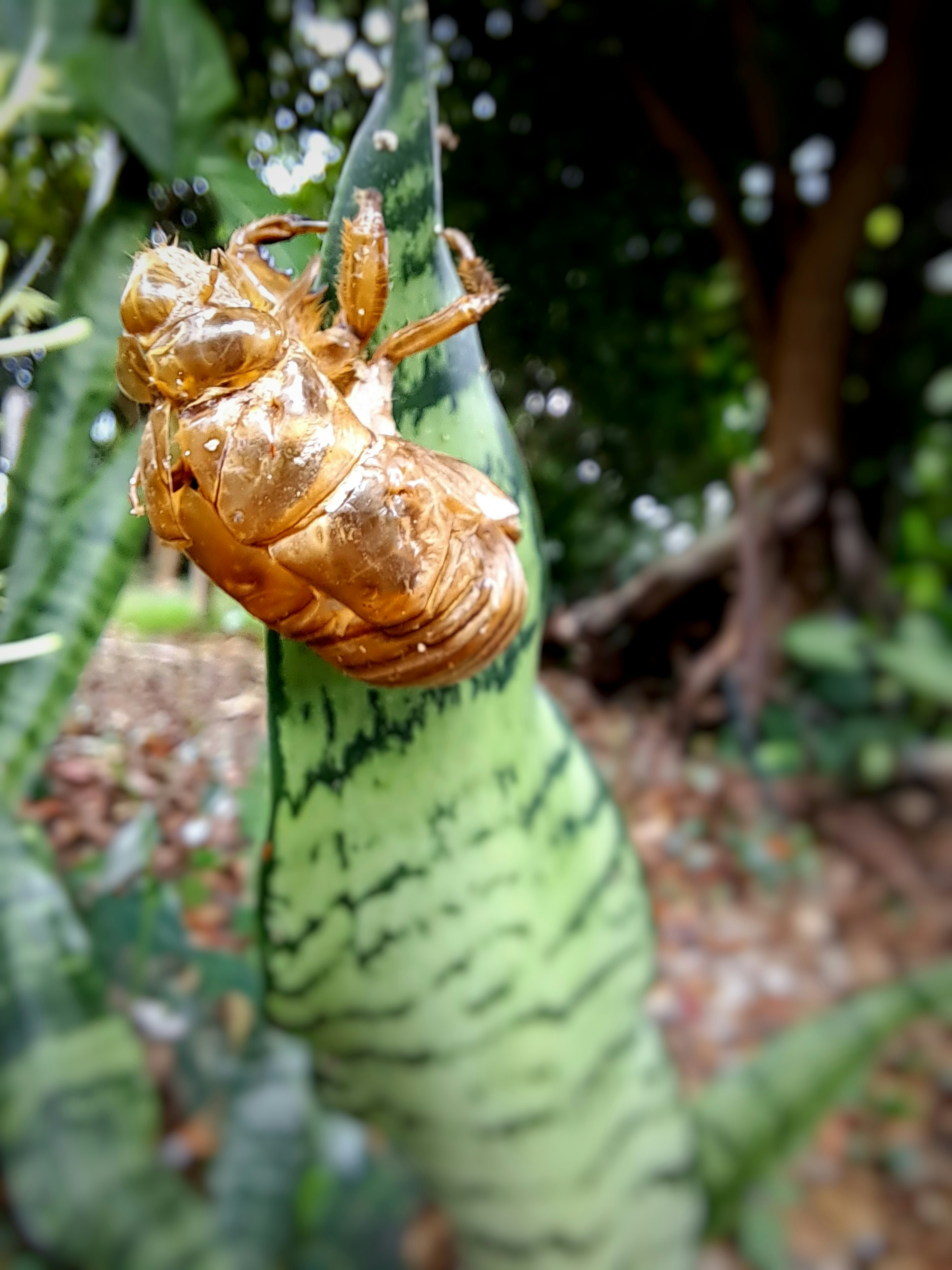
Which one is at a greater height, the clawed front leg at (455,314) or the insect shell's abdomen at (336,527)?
the clawed front leg at (455,314)

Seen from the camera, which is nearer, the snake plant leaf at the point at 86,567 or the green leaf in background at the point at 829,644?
the snake plant leaf at the point at 86,567

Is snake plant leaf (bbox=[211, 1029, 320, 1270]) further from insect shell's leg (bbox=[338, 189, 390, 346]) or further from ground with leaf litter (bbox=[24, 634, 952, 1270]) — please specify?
insect shell's leg (bbox=[338, 189, 390, 346])

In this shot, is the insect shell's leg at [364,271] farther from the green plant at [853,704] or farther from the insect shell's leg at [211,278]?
the green plant at [853,704]

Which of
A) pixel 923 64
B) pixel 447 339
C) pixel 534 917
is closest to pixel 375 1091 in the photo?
pixel 534 917

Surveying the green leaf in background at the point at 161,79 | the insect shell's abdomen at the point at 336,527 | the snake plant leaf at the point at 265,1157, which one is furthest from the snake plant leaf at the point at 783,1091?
the green leaf in background at the point at 161,79

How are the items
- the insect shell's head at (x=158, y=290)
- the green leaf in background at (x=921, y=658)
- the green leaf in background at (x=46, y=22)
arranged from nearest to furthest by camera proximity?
the insect shell's head at (x=158, y=290) → the green leaf in background at (x=46, y=22) → the green leaf in background at (x=921, y=658)

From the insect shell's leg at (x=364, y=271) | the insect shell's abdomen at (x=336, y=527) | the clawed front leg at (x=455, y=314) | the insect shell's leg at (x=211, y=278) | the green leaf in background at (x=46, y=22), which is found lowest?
the insect shell's abdomen at (x=336, y=527)

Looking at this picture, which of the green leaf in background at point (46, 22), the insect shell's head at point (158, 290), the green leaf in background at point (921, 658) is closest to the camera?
the insect shell's head at point (158, 290)

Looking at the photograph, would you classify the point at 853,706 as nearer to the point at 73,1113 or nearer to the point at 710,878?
the point at 710,878
